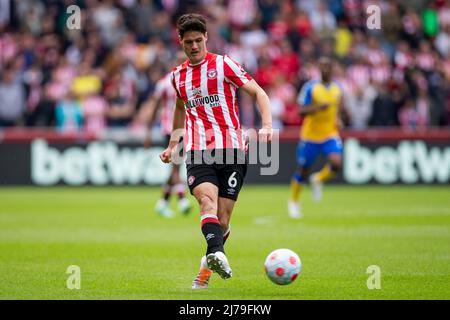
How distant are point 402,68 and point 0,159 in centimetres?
1073

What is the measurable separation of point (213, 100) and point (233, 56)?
52.6 feet

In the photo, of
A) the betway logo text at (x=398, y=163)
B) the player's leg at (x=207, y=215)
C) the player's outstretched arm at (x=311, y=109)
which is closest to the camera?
the player's leg at (x=207, y=215)

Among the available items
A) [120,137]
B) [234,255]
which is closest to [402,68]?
[120,137]

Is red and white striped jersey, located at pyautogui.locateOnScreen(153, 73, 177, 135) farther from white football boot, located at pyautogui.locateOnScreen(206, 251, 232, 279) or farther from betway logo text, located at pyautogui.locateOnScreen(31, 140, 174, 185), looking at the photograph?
white football boot, located at pyautogui.locateOnScreen(206, 251, 232, 279)

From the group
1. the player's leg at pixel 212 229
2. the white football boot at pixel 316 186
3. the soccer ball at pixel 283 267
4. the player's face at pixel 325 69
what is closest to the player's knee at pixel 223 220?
the player's leg at pixel 212 229

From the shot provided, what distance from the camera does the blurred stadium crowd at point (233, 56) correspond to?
2422 cm

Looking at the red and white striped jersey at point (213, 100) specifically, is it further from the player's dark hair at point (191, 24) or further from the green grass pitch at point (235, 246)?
the green grass pitch at point (235, 246)

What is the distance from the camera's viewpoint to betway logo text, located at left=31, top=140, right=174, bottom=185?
23.6m

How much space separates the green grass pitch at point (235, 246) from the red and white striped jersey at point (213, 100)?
4.53 feet

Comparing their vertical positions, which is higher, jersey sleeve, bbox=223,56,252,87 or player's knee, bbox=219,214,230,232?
jersey sleeve, bbox=223,56,252,87

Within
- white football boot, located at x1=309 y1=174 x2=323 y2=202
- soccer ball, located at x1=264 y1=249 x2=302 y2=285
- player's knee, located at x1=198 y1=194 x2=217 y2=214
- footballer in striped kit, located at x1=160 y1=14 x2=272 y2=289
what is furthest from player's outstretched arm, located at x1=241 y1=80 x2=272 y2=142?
white football boot, located at x1=309 y1=174 x2=323 y2=202

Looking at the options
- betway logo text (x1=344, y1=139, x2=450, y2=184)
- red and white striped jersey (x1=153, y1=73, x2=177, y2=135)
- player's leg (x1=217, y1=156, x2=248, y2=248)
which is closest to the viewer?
player's leg (x1=217, y1=156, x2=248, y2=248)

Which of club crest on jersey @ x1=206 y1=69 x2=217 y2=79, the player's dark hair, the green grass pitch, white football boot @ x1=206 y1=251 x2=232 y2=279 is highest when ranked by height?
the player's dark hair

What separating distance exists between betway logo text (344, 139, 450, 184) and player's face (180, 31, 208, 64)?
50.7 feet
